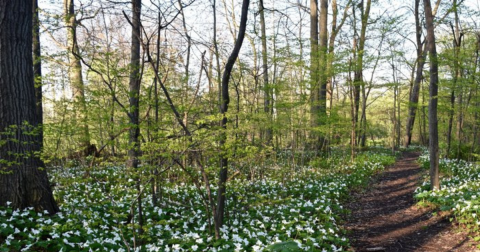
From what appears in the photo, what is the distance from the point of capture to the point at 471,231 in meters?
5.06

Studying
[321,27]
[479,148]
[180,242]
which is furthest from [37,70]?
[479,148]

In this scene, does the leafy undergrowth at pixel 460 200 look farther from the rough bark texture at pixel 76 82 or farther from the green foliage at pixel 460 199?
the rough bark texture at pixel 76 82

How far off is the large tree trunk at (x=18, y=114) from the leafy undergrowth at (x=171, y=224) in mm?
332

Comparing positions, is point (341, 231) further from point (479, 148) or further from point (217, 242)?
point (479, 148)

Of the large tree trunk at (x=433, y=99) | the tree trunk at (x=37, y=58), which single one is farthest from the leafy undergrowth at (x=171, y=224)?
the large tree trunk at (x=433, y=99)

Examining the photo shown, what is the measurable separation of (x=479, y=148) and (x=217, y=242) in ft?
44.5

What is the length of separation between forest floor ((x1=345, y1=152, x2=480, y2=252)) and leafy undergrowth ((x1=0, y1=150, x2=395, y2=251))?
0.43 m

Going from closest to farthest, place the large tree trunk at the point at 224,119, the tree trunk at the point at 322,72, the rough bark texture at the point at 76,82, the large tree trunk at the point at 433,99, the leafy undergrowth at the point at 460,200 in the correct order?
the large tree trunk at the point at 224,119 → the leafy undergrowth at the point at 460,200 → the rough bark texture at the point at 76,82 → the large tree trunk at the point at 433,99 → the tree trunk at the point at 322,72

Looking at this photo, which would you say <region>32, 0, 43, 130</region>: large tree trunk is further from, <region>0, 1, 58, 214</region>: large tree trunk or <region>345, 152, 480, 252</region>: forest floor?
<region>345, 152, 480, 252</region>: forest floor

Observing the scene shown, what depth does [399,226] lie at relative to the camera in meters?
6.04

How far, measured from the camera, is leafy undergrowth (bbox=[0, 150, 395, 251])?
4.02 metres

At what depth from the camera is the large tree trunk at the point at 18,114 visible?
4.90 metres

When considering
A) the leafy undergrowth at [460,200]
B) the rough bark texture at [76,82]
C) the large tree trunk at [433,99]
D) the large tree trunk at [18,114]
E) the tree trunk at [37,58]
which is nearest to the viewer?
the large tree trunk at [18,114]

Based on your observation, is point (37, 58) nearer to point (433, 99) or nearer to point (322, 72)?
point (322, 72)
